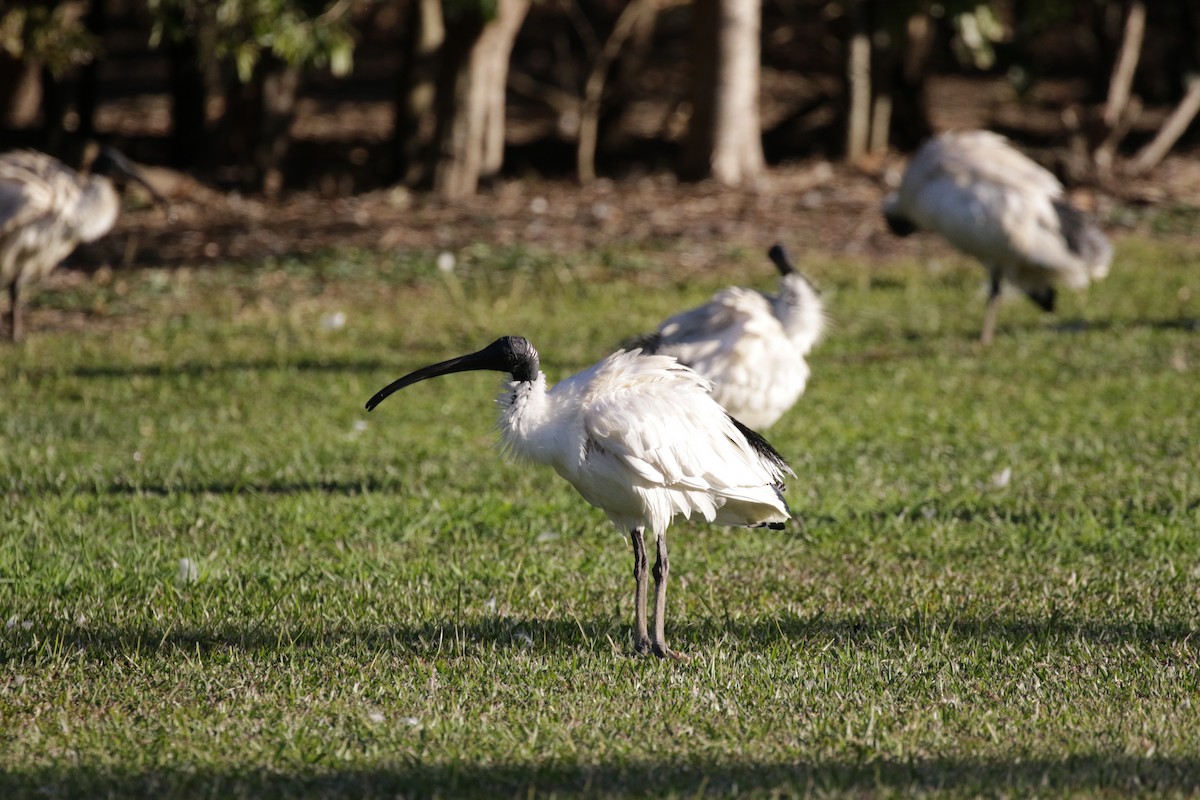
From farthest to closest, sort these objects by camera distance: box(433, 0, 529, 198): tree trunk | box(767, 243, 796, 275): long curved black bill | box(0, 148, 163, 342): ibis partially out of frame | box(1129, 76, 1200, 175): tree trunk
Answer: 1. box(1129, 76, 1200, 175): tree trunk
2. box(433, 0, 529, 198): tree trunk
3. box(0, 148, 163, 342): ibis partially out of frame
4. box(767, 243, 796, 275): long curved black bill

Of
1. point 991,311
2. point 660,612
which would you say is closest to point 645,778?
point 660,612

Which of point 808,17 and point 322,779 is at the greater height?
point 808,17

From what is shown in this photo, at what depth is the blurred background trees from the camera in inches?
545

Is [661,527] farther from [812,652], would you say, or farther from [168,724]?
[168,724]

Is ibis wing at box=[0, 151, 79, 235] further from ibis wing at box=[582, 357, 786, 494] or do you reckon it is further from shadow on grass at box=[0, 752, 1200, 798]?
shadow on grass at box=[0, 752, 1200, 798]

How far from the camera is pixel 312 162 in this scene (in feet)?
→ 61.7

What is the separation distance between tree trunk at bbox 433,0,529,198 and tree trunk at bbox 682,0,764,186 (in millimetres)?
1791

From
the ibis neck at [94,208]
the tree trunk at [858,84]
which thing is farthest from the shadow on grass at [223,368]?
the tree trunk at [858,84]

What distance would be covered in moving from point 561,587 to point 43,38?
908 cm

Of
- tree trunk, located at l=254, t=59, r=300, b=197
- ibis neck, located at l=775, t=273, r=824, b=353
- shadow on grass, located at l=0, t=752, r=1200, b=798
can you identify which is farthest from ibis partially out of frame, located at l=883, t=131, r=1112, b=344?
tree trunk, located at l=254, t=59, r=300, b=197

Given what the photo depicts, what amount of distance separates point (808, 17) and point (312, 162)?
6449 millimetres

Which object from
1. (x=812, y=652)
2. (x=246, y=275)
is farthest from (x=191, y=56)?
(x=812, y=652)

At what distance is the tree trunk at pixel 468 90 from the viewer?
1427 centimetres

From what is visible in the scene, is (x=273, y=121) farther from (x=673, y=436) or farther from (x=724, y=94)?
(x=673, y=436)
